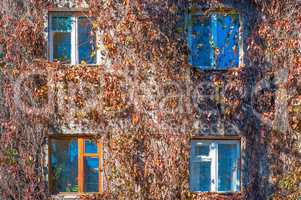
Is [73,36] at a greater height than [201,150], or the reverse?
[73,36]

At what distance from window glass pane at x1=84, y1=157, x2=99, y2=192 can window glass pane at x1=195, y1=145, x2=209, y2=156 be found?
182cm

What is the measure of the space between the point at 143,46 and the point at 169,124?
1459mm

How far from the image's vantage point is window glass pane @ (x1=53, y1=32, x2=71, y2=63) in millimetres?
8016

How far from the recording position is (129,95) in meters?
7.86

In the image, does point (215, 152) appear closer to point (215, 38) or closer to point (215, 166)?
point (215, 166)

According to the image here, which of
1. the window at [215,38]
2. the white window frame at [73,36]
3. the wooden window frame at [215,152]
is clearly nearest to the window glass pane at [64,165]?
the white window frame at [73,36]

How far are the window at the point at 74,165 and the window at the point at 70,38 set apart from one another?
1.47 m

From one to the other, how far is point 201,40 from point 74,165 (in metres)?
3.23

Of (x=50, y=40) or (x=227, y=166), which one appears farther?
(x=227, y=166)

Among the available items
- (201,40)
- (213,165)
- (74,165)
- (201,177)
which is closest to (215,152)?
(213,165)

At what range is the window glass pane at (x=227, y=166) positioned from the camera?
317 inches

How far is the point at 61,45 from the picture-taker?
8.04m

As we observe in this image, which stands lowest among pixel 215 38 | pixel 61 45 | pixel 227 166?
pixel 227 166

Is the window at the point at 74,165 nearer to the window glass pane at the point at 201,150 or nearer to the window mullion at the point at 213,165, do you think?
the window glass pane at the point at 201,150
